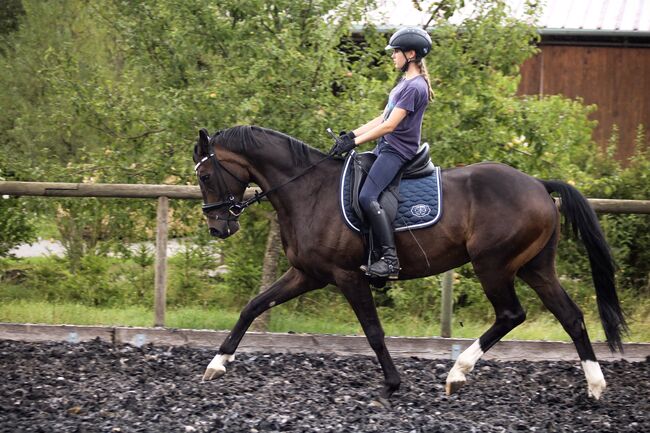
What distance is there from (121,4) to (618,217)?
5429 mm

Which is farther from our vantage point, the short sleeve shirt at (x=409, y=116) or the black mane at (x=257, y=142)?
the black mane at (x=257, y=142)

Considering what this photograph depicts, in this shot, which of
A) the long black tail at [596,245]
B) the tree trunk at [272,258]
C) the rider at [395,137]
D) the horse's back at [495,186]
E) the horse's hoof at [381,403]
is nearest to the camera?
the horse's hoof at [381,403]

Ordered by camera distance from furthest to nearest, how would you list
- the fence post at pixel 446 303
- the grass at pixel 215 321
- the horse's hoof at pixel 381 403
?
the grass at pixel 215 321 < the fence post at pixel 446 303 < the horse's hoof at pixel 381 403

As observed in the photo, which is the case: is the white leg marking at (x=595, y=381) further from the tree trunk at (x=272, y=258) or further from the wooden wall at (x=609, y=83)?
the wooden wall at (x=609, y=83)

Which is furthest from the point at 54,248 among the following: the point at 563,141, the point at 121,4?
the point at 563,141

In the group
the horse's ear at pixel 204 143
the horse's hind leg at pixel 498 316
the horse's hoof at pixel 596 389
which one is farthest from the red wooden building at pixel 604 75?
the horse's ear at pixel 204 143

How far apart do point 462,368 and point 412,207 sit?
1.24 m

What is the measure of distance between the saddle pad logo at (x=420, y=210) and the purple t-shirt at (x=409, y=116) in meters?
0.37

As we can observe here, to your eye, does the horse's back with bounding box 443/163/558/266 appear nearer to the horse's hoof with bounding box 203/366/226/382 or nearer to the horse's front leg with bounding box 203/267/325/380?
the horse's front leg with bounding box 203/267/325/380

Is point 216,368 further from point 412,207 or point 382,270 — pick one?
point 412,207

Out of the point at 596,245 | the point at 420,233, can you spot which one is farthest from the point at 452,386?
the point at 596,245

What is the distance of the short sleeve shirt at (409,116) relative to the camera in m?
6.50

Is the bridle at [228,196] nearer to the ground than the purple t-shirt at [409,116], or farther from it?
nearer to the ground

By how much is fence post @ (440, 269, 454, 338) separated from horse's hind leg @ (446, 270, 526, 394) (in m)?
1.35
